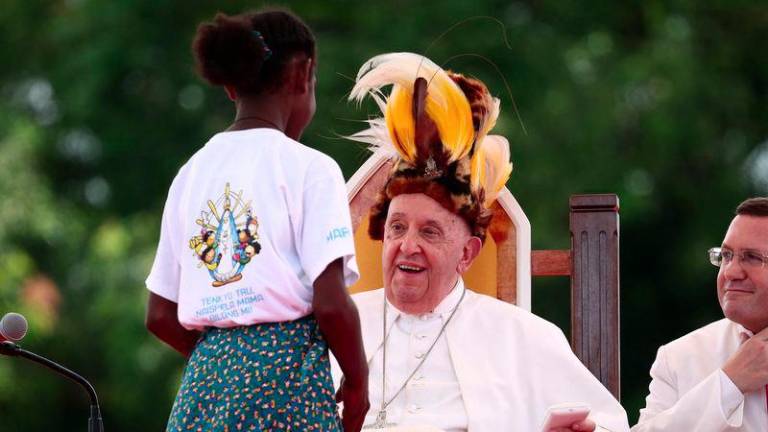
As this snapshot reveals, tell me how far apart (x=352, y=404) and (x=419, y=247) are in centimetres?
162

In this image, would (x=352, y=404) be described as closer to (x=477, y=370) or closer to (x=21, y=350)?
(x=21, y=350)

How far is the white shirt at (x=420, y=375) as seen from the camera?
522 centimetres

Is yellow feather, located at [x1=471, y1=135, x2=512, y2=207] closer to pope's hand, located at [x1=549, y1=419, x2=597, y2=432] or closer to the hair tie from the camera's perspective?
pope's hand, located at [x1=549, y1=419, x2=597, y2=432]

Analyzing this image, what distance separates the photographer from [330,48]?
12.0 meters

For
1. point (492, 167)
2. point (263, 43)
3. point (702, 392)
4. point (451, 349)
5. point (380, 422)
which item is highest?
point (263, 43)

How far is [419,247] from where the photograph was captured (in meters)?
5.35

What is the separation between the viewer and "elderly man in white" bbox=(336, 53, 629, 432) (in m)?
5.29

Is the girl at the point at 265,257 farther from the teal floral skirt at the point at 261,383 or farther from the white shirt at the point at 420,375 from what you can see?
Result: the white shirt at the point at 420,375

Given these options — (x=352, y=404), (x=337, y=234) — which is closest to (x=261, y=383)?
(x=352, y=404)

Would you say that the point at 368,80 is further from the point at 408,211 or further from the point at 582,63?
the point at 582,63

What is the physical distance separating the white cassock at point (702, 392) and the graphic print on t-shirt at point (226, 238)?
1.97 m

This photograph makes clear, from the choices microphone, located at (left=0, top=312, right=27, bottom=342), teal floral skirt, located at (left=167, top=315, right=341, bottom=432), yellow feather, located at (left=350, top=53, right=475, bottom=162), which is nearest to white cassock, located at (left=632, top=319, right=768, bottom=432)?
yellow feather, located at (left=350, top=53, right=475, bottom=162)

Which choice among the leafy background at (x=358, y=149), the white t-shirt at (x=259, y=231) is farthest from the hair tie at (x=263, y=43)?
the leafy background at (x=358, y=149)

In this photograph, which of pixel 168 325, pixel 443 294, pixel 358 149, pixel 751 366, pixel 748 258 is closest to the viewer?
pixel 168 325
